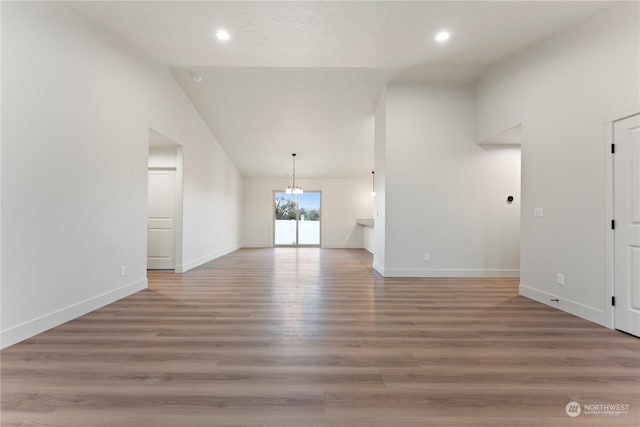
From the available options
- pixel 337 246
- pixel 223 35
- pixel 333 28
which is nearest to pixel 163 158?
pixel 223 35

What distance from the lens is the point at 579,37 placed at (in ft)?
10.1

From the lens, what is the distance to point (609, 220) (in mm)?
2779

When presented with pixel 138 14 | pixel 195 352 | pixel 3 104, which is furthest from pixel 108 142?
pixel 195 352

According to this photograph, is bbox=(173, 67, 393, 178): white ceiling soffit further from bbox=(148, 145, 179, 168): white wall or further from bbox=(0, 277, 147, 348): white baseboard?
bbox=(0, 277, 147, 348): white baseboard

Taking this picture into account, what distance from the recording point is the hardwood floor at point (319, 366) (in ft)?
4.79

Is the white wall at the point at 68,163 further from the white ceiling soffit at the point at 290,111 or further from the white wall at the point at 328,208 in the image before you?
the white wall at the point at 328,208

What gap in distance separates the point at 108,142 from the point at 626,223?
532cm

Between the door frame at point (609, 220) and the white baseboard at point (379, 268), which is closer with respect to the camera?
the door frame at point (609, 220)

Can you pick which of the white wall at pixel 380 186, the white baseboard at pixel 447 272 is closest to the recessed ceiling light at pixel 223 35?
the white wall at pixel 380 186

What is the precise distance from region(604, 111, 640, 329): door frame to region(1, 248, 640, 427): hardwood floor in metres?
0.27

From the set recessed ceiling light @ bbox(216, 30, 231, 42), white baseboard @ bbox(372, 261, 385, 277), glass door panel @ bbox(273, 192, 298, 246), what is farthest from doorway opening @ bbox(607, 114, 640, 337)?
glass door panel @ bbox(273, 192, 298, 246)

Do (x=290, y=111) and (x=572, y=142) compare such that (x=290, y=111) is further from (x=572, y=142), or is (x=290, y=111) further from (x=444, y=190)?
(x=572, y=142)

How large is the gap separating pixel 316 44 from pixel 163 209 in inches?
159

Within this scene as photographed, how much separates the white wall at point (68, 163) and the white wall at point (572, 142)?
511 centimetres
